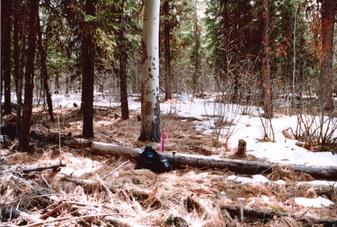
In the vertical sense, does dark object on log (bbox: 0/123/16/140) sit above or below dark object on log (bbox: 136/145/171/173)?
above

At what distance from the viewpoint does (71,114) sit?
14.2 metres

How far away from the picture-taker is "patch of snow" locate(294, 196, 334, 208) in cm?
444

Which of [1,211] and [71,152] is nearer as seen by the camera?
[1,211]

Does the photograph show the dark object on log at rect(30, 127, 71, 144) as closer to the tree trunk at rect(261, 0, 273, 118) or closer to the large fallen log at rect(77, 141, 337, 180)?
the large fallen log at rect(77, 141, 337, 180)

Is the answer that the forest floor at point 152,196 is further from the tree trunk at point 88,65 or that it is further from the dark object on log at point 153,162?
the tree trunk at point 88,65

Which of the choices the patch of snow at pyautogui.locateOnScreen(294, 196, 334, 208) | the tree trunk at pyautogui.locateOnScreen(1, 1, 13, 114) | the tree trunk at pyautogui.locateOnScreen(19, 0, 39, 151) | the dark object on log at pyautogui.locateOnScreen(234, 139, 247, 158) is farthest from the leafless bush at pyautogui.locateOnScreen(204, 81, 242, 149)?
the tree trunk at pyautogui.locateOnScreen(1, 1, 13, 114)

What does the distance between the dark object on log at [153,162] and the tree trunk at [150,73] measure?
6.46ft

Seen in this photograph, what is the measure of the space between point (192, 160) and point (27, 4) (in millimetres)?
4132

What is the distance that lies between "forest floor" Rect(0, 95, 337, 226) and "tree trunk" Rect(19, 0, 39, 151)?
0.54 m

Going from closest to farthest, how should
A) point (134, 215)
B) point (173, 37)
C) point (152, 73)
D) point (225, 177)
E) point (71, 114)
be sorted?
point (134, 215) → point (225, 177) → point (152, 73) → point (71, 114) → point (173, 37)

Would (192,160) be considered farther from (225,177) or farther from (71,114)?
(71,114)

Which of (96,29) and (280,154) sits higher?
(96,29)

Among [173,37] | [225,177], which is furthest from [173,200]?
[173,37]

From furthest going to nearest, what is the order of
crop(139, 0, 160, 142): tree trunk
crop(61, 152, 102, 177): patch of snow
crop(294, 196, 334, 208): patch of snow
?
crop(139, 0, 160, 142): tree trunk < crop(61, 152, 102, 177): patch of snow < crop(294, 196, 334, 208): patch of snow
